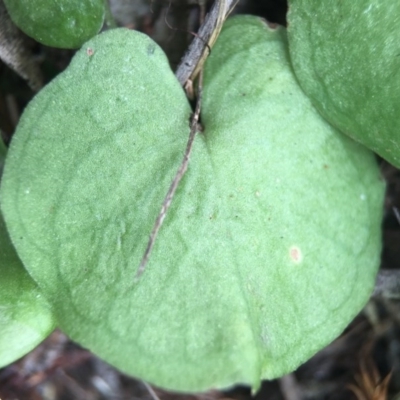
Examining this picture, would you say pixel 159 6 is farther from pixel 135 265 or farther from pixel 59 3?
pixel 135 265

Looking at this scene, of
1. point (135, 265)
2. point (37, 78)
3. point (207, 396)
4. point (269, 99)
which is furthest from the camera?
point (207, 396)

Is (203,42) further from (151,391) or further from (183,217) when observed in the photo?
(151,391)

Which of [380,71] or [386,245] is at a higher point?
[380,71]

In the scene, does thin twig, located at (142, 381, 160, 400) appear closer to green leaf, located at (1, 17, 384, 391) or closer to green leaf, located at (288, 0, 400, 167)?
green leaf, located at (1, 17, 384, 391)

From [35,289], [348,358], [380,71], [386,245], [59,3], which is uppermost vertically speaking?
[59,3]

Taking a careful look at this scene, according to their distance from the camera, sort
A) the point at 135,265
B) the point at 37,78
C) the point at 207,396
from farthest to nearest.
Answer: the point at 207,396 < the point at 37,78 < the point at 135,265

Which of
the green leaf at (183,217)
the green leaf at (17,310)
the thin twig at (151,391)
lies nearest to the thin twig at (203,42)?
the green leaf at (183,217)

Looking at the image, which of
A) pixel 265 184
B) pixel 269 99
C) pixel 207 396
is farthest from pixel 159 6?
pixel 207 396

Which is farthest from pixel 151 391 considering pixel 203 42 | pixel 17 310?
pixel 203 42
